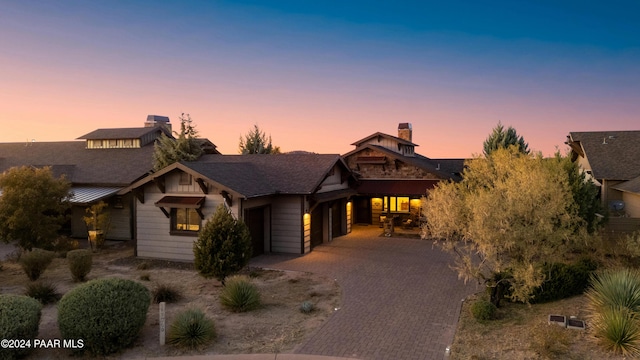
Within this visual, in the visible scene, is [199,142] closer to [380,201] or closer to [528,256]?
[380,201]

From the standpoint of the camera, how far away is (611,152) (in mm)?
27625

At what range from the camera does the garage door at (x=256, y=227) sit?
60.2 ft

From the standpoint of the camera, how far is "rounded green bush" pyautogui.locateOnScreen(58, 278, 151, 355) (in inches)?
321

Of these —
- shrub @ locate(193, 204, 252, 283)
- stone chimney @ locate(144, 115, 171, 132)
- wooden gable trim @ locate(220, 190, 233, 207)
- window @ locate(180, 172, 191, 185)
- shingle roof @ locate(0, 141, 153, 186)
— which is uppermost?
stone chimney @ locate(144, 115, 171, 132)

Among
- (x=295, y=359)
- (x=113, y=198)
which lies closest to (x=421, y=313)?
(x=295, y=359)

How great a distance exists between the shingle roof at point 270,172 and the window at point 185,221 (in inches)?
88.1

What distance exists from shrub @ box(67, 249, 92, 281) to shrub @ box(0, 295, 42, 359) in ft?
19.9

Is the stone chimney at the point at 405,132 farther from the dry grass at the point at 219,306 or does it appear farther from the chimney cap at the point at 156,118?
the dry grass at the point at 219,306

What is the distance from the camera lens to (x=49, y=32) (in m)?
20.5

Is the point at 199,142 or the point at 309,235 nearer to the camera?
the point at 309,235

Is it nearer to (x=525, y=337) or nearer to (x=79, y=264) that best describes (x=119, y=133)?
(x=79, y=264)

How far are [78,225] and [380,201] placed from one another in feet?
68.5

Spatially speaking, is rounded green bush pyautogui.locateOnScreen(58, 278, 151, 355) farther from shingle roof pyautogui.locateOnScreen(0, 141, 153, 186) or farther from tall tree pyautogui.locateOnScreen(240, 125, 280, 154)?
tall tree pyautogui.locateOnScreen(240, 125, 280, 154)

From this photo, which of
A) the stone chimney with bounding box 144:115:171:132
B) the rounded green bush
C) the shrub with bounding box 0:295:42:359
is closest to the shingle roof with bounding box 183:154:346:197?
the rounded green bush
